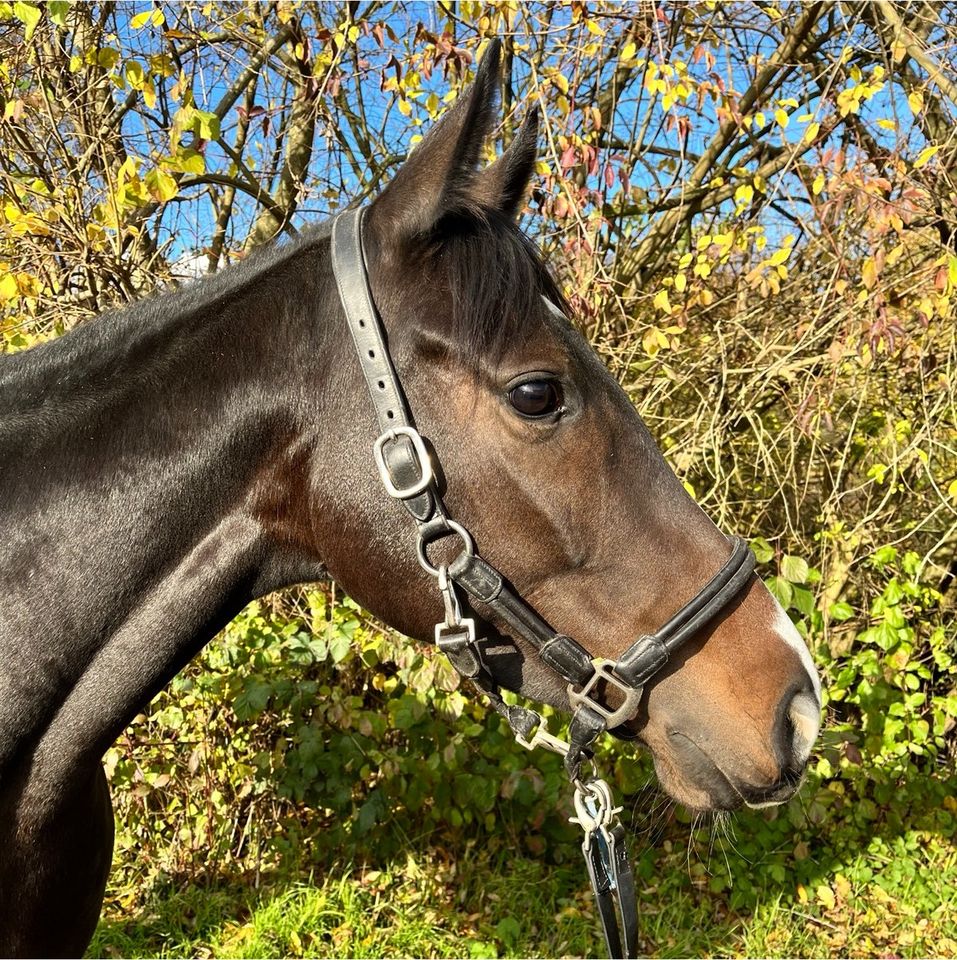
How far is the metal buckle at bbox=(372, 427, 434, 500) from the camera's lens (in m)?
1.53

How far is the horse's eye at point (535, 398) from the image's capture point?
5.12ft

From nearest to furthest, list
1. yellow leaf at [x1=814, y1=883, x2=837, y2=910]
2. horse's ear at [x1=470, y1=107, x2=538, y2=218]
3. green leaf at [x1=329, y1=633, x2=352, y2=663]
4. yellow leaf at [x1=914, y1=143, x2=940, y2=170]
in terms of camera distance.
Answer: horse's ear at [x1=470, y1=107, x2=538, y2=218] < yellow leaf at [x1=914, y1=143, x2=940, y2=170] < green leaf at [x1=329, y1=633, x2=352, y2=663] < yellow leaf at [x1=814, y1=883, x2=837, y2=910]

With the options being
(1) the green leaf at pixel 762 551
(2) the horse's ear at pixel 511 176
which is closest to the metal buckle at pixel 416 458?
(2) the horse's ear at pixel 511 176

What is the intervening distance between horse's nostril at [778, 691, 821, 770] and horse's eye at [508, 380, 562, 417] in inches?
28.1

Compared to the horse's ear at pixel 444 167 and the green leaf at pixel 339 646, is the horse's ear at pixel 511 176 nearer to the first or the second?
the horse's ear at pixel 444 167

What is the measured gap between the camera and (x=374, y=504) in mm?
1597

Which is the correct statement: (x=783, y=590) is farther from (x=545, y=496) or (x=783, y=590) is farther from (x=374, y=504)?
(x=374, y=504)

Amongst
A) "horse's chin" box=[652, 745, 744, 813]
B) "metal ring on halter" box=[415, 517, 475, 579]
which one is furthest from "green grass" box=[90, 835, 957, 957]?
"metal ring on halter" box=[415, 517, 475, 579]

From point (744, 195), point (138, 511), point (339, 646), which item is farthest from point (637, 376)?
point (138, 511)

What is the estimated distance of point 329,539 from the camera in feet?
5.39

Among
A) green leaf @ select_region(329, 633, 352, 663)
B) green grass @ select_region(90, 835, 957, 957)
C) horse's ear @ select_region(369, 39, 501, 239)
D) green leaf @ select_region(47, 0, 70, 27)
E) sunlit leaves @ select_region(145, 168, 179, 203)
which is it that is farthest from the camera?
green grass @ select_region(90, 835, 957, 957)

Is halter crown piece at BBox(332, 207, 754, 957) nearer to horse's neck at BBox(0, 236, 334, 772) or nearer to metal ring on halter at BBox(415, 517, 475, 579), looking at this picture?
metal ring on halter at BBox(415, 517, 475, 579)

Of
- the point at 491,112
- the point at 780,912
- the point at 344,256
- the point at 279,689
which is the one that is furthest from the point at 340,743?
the point at 491,112

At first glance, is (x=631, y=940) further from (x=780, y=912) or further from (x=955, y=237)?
(x=955, y=237)
